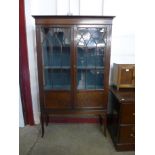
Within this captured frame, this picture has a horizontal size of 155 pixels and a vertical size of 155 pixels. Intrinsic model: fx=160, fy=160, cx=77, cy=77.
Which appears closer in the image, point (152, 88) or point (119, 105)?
point (152, 88)

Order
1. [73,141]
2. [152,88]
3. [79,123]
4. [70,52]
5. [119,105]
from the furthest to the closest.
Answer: [79,123] → [73,141] → [70,52] → [119,105] → [152,88]

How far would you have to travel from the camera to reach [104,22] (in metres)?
2.00

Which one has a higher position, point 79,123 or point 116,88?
point 116,88

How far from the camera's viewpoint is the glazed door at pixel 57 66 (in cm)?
211

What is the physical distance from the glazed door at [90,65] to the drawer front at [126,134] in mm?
438

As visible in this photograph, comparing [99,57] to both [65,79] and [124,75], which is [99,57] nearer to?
[124,75]

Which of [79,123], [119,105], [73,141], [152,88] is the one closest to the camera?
[152,88]

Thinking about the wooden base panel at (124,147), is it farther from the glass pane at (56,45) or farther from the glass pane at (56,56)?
the glass pane at (56,45)

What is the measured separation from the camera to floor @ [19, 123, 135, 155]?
6.81 feet

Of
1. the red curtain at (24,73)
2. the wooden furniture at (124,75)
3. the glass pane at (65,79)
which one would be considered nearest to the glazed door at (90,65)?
the glass pane at (65,79)

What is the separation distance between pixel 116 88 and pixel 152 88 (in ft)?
5.75
